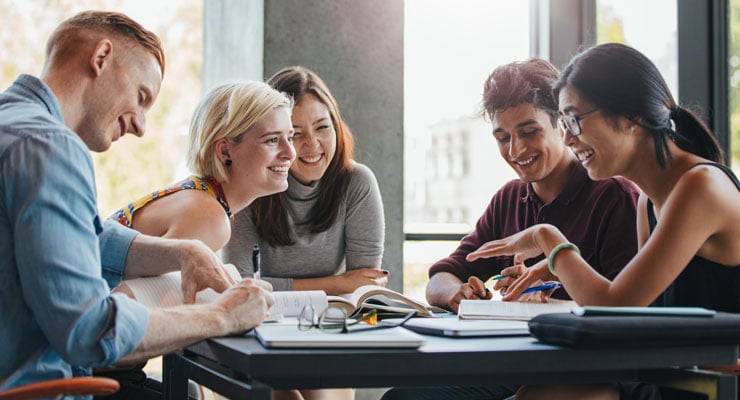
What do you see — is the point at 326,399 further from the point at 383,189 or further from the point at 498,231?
the point at 383,189

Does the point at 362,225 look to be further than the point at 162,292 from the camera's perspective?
Yes

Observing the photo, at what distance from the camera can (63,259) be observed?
4.39ft

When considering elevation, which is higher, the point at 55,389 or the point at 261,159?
the point at 261,159

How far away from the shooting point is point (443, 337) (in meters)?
1.48

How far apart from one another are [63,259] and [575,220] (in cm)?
169

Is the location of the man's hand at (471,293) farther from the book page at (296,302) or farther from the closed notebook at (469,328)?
the closed notebook at (469,328)

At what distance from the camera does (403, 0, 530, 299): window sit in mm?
4445

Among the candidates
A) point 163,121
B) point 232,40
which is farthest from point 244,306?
point 163,121

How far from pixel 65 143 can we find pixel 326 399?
4.04ft

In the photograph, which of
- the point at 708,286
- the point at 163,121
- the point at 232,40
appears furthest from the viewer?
the point at 163,121

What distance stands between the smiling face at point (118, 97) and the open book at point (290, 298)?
1.14 ft

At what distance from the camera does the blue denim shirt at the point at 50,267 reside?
1.33 meters

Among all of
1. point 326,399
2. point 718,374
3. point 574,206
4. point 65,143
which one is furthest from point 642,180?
point 65,143

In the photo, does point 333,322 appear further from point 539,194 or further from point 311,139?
point 311,139
